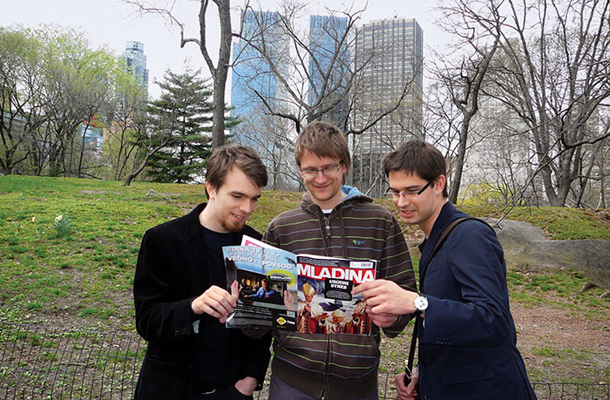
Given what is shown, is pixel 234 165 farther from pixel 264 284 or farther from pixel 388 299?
pixel 388 299

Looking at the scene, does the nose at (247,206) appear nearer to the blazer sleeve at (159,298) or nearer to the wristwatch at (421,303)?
the blazer sleeve at (159,298)

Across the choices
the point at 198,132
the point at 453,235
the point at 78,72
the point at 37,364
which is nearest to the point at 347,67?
the point at 37,364

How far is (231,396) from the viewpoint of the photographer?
204cm

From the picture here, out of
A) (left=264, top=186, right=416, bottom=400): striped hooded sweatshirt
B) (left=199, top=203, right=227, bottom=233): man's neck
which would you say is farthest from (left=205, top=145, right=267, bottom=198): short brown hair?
(left=264, top=186, right=416, bottom=400): striped hooded sweatshirt

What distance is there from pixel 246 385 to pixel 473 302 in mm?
1207

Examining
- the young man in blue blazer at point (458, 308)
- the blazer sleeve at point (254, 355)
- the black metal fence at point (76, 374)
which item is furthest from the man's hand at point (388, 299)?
the black metal fence at point (76, 374)

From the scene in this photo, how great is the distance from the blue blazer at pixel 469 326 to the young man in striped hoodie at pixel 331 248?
322 mm

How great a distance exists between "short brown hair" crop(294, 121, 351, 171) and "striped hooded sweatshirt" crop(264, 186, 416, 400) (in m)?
0.23

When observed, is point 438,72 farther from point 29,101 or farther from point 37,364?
point 29,101

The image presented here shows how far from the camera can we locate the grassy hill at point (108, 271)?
6.32 meters

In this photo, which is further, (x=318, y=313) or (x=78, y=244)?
(x=78, y=244)

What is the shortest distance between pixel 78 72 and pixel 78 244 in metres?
24.4

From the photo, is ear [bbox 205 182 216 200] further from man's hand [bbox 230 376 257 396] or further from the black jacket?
man's hand [bbox 230 376 257 396]

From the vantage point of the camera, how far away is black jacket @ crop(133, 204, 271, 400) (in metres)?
1.87
